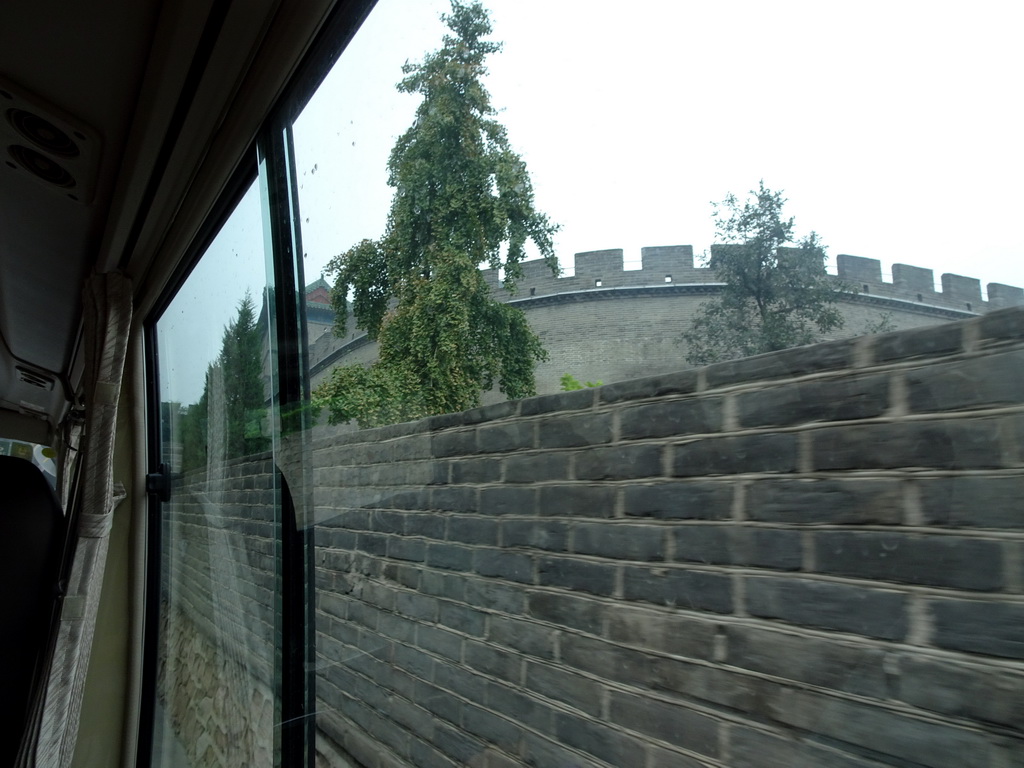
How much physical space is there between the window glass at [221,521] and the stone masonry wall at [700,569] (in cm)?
23

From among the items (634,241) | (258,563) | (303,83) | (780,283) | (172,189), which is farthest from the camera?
(172,189)

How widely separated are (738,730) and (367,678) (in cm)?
69

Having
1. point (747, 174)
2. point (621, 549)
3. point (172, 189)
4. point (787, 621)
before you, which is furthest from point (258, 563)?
point (747, 174)

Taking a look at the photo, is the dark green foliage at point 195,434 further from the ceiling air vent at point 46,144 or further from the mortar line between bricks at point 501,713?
the mortar line between bricks at point 501,713

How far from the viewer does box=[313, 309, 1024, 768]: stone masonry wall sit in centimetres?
55

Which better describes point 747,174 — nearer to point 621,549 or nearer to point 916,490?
point 916,490

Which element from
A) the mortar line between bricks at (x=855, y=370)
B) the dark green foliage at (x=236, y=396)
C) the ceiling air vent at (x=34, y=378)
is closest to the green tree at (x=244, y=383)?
the dark green foliage at (x=236, y=396)

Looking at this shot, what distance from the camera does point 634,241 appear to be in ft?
2.61

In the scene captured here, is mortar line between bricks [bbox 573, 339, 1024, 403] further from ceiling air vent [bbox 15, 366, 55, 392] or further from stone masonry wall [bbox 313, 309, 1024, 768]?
ceiling air vent [bbox 15, 366, 55, 392]

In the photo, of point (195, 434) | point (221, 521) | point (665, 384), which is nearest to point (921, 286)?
point (665, 384)

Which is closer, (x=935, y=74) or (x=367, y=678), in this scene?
(x=935, y=74)

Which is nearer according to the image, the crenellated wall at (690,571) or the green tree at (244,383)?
the crenellated wall at (690,571)

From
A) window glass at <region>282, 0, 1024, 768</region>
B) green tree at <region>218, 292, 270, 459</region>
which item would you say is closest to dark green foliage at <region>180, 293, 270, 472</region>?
green tree at <region>218, 292, 270, 459</region>

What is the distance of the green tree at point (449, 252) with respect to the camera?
964 millimetres
